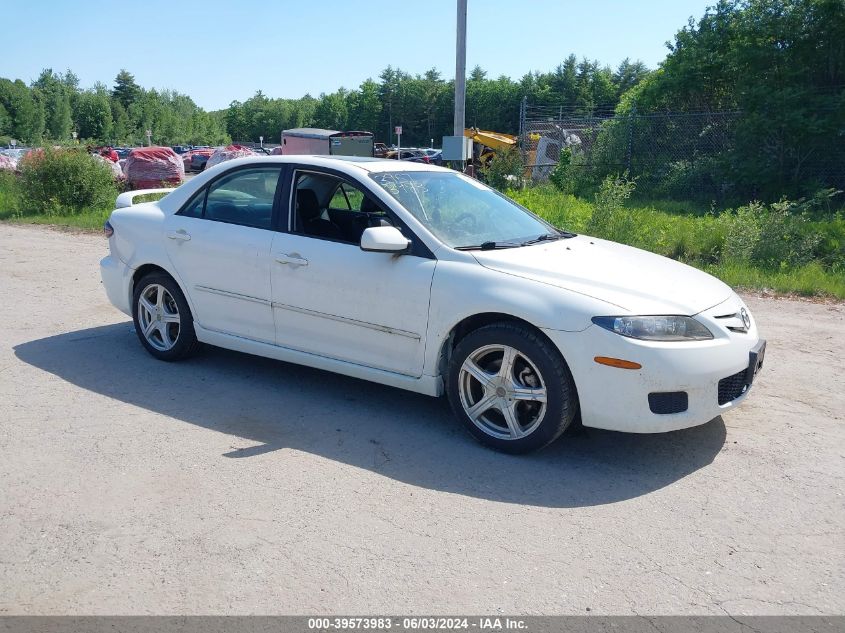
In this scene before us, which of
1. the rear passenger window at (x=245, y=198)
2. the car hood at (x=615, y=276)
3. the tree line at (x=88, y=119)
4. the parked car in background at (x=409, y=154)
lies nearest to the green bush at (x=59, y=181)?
the rear passenger window at (x=245, y=198)

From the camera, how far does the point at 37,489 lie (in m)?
3.95

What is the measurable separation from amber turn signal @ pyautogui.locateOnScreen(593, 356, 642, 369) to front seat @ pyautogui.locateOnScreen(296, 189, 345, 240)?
2.02 meters

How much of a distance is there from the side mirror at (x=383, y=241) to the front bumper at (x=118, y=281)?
2.46m

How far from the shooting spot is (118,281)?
6281 millimetres

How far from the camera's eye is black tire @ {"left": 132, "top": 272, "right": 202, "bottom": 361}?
5875 millimetres

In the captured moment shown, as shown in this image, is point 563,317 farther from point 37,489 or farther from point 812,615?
point 37,489

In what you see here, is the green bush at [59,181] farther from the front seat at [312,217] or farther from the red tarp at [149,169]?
the front seat at [312,217]

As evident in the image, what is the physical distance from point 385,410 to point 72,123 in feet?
314

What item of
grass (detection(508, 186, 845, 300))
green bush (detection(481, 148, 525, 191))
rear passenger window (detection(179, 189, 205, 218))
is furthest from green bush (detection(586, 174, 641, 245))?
rear passenger window (detection(179, 189, 205, 218))

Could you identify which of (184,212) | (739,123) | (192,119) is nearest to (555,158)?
(739,123)

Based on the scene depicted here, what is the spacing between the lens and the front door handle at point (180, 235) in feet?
18.9

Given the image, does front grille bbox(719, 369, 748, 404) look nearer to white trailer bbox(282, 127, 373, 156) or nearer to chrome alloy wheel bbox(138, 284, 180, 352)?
chrome alloy wheel bbox(138, 284, 180, 352)

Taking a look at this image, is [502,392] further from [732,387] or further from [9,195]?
[9,195]

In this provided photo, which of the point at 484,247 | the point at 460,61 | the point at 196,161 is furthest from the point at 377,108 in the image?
the point at 484,247
